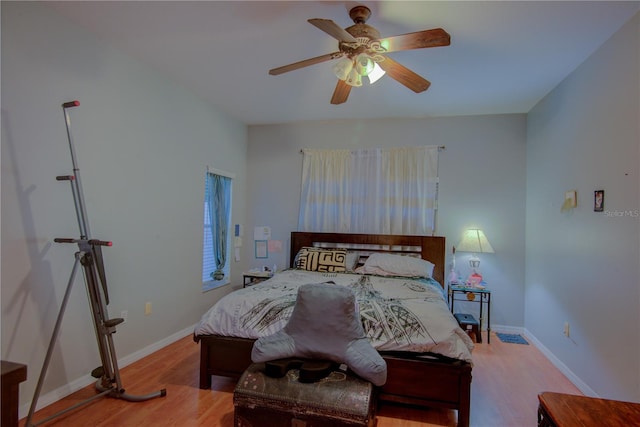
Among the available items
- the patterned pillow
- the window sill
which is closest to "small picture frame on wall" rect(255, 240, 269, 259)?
the window sill

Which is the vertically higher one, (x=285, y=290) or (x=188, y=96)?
(x=188, y=96)

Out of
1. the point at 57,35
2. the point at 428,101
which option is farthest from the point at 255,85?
the point at 428,101

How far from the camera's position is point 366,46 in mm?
2107

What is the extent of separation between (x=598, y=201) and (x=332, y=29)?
2.37m

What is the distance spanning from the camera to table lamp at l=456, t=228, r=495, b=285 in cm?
384

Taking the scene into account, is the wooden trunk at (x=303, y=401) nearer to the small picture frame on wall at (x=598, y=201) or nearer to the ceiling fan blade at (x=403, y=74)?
the ceiling fan blade at (x=403, y=74)

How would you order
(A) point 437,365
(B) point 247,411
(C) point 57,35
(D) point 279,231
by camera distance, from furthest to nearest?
(D) point 279,231
(C) point 57,35
(A) point 437,365
(B) point 247,411

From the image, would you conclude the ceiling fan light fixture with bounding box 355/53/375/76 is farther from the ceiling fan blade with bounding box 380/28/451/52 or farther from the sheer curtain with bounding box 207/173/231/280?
the sheer curtain with bounding box 207/173/231/280

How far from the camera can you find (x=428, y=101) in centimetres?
376

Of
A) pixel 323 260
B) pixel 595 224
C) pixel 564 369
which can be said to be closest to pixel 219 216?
pixel 323 260

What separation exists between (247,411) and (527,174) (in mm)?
3944

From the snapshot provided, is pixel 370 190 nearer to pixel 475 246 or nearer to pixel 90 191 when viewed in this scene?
pixel 475 246

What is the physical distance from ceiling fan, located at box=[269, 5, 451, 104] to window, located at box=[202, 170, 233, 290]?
7.09 ft

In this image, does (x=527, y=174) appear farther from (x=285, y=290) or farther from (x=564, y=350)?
(x=285, y=290)
